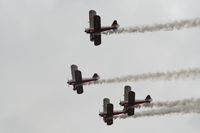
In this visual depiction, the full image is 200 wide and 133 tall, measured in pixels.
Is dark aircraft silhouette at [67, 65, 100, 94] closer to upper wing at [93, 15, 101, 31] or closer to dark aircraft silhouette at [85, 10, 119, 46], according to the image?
dark aircraft silhouette at [85, 10, 119, 46]

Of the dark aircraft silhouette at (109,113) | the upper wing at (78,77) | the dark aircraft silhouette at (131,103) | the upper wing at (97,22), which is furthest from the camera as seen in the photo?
the upper wing at (78,77)

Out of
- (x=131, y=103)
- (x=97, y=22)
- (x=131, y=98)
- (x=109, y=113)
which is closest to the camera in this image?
(x=97, y=22)

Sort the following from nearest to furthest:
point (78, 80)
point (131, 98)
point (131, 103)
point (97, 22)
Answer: point (97, 22) → point (131, 98) → point (131, 103) → point (78, 80)

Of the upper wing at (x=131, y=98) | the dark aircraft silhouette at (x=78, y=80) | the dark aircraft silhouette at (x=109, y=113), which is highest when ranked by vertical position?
the dark aircraft silhouette at (x=78, y=80)

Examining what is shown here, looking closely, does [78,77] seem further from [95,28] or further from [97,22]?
[97,22]

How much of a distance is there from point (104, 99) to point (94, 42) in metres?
10.4

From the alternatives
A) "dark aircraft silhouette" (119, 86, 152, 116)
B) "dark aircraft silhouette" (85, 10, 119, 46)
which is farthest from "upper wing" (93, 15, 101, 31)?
"dark aircraft silhouette" (119, 86, 152, 116)

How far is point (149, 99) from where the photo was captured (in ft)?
259

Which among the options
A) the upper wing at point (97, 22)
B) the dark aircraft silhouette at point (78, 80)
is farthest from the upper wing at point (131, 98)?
the dark aircraft silhouette at point (78, 80)

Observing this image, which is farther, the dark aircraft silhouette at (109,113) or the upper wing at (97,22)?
the dark aircraft silhouette at (109,113)

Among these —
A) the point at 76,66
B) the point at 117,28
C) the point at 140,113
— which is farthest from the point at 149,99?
the point at 76,66

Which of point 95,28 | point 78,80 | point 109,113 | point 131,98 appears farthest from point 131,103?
point 78,80

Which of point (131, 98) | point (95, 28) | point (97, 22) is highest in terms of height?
point (97, 22)

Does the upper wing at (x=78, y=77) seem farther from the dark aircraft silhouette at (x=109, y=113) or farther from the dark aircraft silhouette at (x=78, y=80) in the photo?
the dark aircraft silhouette at (x=109, y=113)
